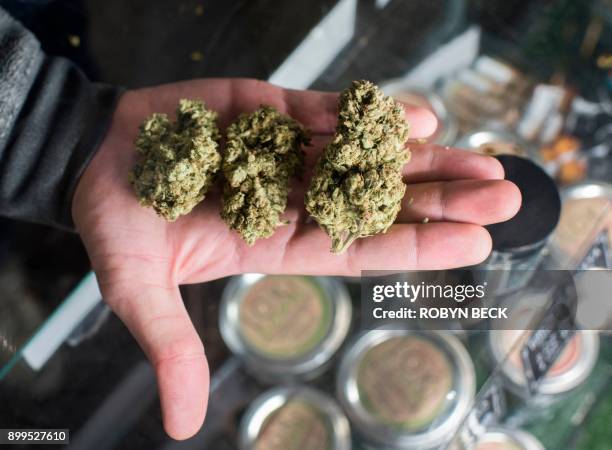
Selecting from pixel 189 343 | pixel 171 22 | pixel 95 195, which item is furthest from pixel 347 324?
pixel 171 22

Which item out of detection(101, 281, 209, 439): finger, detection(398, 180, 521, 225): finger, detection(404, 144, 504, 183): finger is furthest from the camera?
detection(404, 144, 504, 183): finger

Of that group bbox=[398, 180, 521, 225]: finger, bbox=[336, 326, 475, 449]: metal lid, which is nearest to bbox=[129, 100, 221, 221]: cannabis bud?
bbox=[398, 180, 521, 225]: finger

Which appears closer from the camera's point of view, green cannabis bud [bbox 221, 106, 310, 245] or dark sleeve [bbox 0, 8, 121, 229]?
green cannabis bud [bbox 221, 106, 310, 245]

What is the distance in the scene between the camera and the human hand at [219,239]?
4.56ft

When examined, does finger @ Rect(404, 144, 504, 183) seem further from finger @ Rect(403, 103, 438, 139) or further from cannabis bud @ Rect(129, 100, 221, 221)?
cannabis bud @ Rect(129, 100, 221, 221)

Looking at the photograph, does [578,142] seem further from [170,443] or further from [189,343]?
[170,443]

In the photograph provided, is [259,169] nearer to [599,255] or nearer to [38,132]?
[38,132]

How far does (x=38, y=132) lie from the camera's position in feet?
5.58

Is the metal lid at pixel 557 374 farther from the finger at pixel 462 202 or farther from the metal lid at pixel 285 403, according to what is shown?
the metal lid at pixel 285 403

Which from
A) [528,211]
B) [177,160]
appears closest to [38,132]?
[177,160]

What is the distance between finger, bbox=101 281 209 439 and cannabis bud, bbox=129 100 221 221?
0.22 m

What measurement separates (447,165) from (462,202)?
6.4 inches

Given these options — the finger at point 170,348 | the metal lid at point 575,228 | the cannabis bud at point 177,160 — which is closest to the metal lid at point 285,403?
the finger at point 170,348

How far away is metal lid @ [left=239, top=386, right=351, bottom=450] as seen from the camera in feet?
5.40
